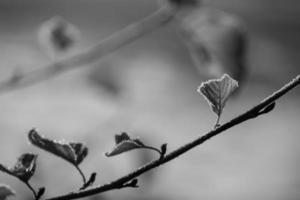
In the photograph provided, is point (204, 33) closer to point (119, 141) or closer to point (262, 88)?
point (119, 141)

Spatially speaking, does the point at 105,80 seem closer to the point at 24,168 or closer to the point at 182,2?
the point at 182,2

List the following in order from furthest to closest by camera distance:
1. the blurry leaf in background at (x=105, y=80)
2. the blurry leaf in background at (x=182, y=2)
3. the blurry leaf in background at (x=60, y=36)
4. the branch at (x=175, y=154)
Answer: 1. the blurry leaf in background at (x=105, y=80)
2. the blurry leaf in background at (x=60, y=36)
3. the blurry leaf in background at (x=182, y=2)
4. the branch at (x=175, y=154)

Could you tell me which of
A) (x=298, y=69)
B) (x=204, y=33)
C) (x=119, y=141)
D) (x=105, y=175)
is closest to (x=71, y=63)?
(x=204, y=33)

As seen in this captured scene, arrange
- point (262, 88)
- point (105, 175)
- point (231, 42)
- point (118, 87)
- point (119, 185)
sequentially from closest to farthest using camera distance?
point (119, 185), point (231, 42), point (118, 87), point (105, 175), point (262, 88)

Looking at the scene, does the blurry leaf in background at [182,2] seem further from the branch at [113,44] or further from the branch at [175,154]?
the branch at [175,154]

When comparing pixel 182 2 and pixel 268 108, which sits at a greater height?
pixel 182 2

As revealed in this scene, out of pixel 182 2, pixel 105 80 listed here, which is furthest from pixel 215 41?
pixel 105 80

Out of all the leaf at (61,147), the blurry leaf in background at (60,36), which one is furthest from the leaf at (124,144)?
the blurry leaf in background at (60,36)
